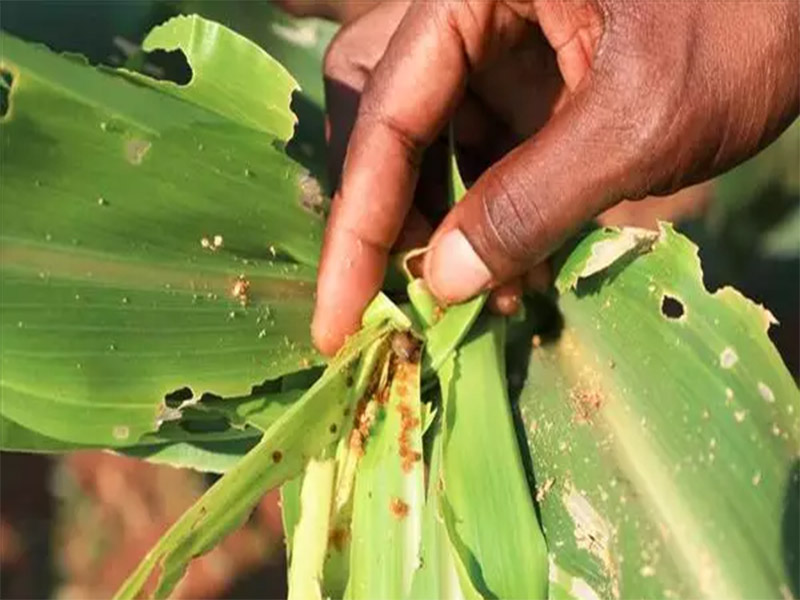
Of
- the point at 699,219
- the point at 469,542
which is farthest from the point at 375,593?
the point at 699,219

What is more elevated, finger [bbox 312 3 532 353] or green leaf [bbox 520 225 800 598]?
finger [bbox 312 3 532 353]

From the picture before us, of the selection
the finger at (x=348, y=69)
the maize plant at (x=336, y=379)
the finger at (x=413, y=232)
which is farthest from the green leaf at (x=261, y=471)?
the finger at (x=348, y=69)

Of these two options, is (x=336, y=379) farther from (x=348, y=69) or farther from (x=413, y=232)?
(x=348, y=69)

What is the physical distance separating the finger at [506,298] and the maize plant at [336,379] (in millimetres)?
29

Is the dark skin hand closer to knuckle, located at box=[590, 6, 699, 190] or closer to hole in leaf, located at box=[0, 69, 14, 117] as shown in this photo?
knuckle, located at box=[590, 6, 699, 190]

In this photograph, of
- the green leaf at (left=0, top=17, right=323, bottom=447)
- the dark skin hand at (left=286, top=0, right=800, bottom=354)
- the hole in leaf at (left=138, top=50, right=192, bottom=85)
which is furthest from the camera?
the hole in leaf at (left=138, top=50, right=192, bottom=85)

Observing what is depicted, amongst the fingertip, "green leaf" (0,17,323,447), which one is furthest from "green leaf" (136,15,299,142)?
the fingertip

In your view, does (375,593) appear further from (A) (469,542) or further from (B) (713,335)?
(B) (713,335)

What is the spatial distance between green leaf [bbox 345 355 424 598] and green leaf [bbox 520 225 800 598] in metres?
0.07

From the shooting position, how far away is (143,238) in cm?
63

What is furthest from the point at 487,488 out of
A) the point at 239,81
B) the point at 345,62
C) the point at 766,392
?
the point at 345,62

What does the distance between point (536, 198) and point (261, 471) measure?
0.21m

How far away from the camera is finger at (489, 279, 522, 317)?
0.73 m

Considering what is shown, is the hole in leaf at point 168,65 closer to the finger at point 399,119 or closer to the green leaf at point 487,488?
the finger at point 399,119
